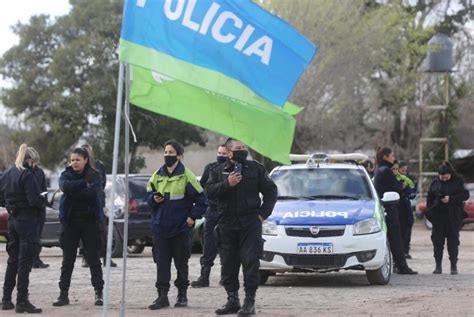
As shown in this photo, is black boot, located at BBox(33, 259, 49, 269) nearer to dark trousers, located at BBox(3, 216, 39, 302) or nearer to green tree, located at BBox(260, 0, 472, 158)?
dark trousers, located at BBox(3, 216, 39, 302)

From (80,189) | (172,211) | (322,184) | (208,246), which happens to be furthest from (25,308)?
(322,184)

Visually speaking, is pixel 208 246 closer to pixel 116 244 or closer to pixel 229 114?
pixel 229 114

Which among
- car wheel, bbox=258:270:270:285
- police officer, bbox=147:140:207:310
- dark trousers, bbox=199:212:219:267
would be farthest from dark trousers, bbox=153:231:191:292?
car wheel, bbox=258:270:270:285

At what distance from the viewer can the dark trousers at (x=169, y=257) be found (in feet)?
39.5

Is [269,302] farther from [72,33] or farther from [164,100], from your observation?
[72,33]

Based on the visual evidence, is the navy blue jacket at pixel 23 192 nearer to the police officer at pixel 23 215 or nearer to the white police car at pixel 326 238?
the police officer at pixel 23 215

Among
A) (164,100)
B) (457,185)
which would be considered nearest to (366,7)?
(457,185)

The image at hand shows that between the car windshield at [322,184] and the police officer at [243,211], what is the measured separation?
3833 mm

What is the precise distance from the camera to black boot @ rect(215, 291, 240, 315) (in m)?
11.4

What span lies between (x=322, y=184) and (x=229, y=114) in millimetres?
6516

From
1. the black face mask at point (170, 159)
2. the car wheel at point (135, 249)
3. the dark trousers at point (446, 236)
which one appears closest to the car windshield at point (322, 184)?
the dark trousers at point (446, 236)

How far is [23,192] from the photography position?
11.8 m

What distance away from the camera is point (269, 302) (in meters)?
12.7

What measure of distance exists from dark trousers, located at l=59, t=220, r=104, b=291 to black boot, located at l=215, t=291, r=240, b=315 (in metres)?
1.66
